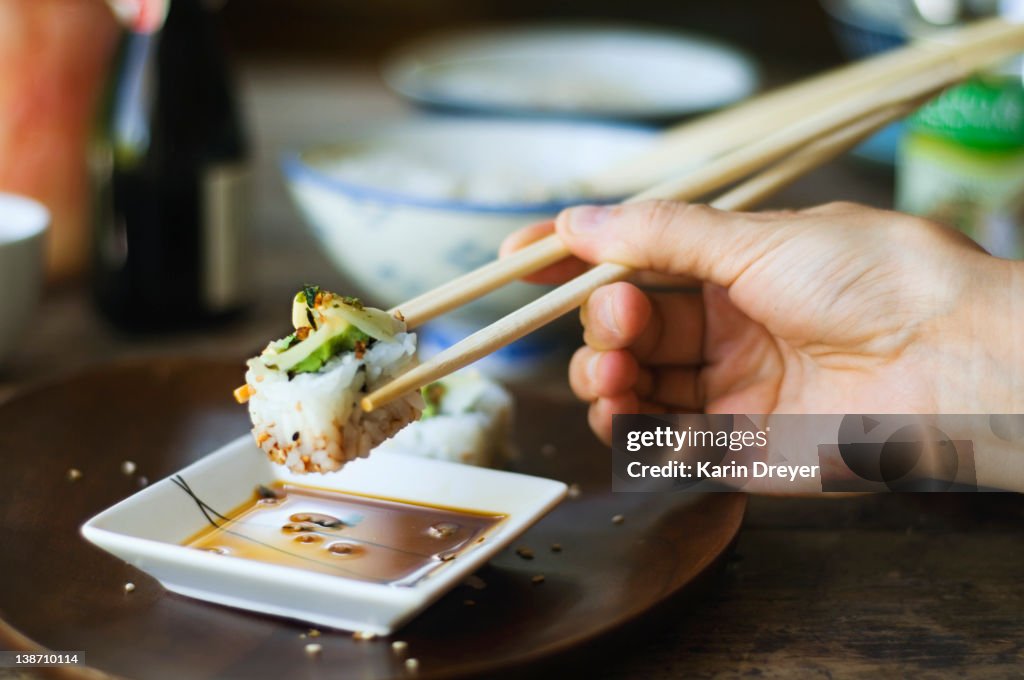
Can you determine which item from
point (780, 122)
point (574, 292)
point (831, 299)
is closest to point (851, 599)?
point (831, 299)

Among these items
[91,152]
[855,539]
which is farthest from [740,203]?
[91,152]

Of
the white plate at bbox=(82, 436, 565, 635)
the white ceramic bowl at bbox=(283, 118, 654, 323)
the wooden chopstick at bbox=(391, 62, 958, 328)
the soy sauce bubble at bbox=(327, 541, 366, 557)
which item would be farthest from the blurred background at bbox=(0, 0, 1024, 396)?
the soy sauce bubble at bbox=(327, 541, 366, 557)

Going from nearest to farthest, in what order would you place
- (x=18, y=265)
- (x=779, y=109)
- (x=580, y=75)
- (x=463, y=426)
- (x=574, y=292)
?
1. (x=574, y=292)
2. (x=463, y=426)
3. (x=18, y=265)
4. (x=779, y=109)
5. (x=580, y=75)

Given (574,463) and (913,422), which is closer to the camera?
(913,422)

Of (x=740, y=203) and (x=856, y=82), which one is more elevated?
(x=856, y=82)

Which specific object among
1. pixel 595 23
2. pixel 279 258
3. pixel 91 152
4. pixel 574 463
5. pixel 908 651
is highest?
pixel 595 23

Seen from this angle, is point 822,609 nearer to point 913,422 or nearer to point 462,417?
point 913,422

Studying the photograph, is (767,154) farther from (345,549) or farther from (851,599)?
(345,549)
